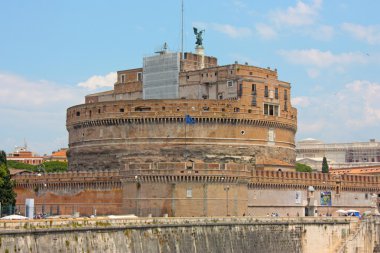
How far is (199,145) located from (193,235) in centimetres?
2039

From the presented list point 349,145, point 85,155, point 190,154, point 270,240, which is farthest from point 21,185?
point 349,145

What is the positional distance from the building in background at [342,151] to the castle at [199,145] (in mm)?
73001

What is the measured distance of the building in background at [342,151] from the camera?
15938 centimetres

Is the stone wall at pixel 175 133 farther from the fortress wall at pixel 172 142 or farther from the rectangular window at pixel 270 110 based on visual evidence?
the rectangular window at pixel 270 110

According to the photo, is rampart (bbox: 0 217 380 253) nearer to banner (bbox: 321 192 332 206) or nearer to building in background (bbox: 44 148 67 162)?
banner (bbox: 321 192 332 206)

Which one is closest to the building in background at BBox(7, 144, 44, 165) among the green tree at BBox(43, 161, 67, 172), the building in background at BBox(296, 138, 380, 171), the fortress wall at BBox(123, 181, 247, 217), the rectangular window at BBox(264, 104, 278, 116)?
the green tree at BBox(43, 161, 67, 172)

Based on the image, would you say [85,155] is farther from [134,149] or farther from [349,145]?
[349,145]

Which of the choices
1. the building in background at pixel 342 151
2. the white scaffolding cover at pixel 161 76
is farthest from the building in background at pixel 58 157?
the white scaffolding cover at pixel 161 76

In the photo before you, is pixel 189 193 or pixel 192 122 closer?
pixel 189 193

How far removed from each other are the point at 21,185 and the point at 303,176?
24255 millimetres

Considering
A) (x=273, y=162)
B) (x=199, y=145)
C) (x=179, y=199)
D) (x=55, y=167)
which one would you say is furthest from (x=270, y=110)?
(x=55, y=167)

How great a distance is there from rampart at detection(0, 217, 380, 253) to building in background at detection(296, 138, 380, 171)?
8514 centimetres

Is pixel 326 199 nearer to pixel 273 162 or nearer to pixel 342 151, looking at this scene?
pixel 273 162

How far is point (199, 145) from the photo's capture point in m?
77.9
